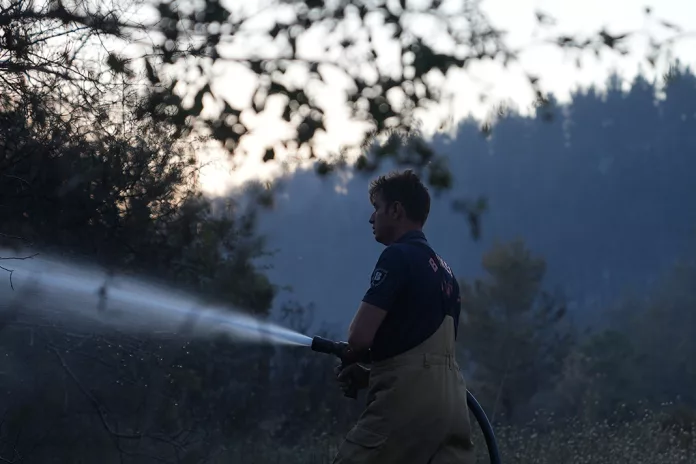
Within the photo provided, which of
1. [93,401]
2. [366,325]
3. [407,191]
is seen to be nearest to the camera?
[366,325]

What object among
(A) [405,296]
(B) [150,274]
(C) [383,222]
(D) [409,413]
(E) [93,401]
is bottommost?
(E) [93,401]

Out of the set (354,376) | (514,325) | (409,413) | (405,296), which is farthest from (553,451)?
(514,325)

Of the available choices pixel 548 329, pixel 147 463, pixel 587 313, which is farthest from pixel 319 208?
pixel 147 463

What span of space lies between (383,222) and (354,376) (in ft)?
2.20

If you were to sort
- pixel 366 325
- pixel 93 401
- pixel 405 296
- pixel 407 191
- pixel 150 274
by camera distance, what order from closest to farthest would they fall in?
pixel 366 325
pixel 405 296
pixel 407 191
pixel 93 401
pixel 150 274

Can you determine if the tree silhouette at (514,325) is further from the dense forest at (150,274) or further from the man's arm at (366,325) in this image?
the man's arm at (366,325)

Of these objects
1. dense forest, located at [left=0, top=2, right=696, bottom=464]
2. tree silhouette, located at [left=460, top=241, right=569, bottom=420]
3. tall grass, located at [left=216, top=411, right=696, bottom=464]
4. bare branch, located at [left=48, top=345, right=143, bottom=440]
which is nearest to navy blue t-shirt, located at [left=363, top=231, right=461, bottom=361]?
dense forest, located at [left=0, top=2, right=696, bottom=464]

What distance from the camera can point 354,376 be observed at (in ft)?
14.6

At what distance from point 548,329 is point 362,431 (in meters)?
38.3

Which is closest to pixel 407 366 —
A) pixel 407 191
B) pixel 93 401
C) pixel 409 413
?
pixel 409 413

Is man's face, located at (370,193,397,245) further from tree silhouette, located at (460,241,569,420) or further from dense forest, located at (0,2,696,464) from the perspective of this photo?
tree silhouette, located at (460,241,569,420)

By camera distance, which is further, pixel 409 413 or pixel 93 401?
pixel 93 401

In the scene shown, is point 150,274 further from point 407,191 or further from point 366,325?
point 366,325

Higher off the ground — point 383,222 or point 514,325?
point 383,222
